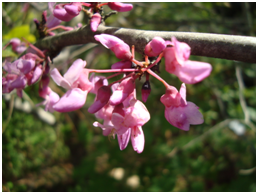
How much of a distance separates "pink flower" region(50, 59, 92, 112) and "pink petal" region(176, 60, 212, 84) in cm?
35

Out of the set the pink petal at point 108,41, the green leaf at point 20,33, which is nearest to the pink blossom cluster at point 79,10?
the pink petal at point 108,41

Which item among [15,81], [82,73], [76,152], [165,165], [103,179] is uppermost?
[82,73]

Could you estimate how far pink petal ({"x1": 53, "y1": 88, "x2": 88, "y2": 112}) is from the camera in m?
0.70

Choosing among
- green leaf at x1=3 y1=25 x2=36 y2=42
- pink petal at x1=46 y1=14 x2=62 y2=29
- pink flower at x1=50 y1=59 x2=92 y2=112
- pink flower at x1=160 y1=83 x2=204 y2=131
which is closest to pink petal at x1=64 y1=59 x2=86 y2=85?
pink flower at x1=50 y1=59 x2=92 y2=112

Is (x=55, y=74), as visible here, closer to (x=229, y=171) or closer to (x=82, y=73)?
(x=82, y=73)

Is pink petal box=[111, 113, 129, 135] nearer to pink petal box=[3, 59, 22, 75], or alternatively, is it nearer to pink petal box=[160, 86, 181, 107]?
pink petal box=[160, 86, 181, 107]

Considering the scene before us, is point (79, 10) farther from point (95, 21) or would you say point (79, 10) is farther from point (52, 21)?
point (52, 21)

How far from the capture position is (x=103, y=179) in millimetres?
2117

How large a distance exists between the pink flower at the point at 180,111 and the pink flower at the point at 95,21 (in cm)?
39

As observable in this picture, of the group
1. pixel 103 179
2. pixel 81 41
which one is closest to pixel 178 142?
pixel 103 179

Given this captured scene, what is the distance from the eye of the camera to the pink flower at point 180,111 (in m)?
0.70

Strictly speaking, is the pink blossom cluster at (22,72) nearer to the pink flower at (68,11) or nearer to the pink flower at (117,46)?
the pink flower at (68,11)

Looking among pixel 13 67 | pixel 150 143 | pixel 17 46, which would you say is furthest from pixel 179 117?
pixel 150 143

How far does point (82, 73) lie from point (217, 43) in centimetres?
48
